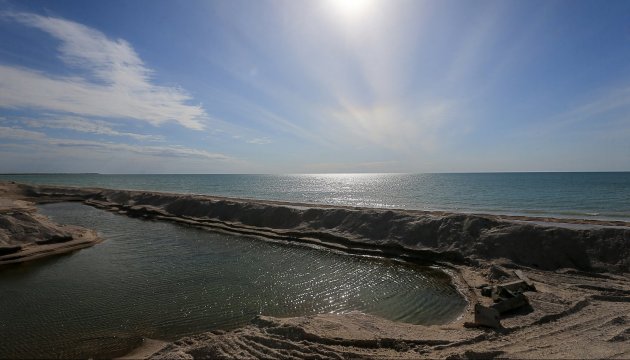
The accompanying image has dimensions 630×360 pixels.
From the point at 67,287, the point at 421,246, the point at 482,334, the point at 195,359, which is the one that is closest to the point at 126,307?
the point at 67,287

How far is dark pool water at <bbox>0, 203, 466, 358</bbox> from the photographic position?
10180 millimetres

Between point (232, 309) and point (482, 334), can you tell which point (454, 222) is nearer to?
point (482, 334)

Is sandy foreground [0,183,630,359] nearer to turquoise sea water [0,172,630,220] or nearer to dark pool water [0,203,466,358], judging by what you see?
dark pool water [0,203,466,358]

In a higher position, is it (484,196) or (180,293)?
(484,196)

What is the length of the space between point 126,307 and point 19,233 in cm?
1415

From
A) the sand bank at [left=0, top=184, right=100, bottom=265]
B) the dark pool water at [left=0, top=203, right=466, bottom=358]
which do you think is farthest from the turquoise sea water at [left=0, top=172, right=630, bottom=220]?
the sand bank at [left=0, top=184, right=100, bottom=265]

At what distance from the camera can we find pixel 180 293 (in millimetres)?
13484

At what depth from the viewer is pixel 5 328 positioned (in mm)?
10281

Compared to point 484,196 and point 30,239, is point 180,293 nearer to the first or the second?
point 30,239

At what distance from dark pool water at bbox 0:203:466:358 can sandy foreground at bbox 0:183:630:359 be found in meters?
1.24

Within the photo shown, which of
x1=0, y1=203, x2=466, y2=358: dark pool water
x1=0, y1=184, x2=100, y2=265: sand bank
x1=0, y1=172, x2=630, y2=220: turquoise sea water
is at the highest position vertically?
x1=0, y1=172, x2=630, y2=220: turquoise sea water

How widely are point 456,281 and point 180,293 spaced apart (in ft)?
39.8

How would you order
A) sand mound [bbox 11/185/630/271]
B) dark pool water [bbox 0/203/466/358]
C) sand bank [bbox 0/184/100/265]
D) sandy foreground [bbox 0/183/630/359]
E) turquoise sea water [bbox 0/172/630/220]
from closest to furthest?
1. sandy foreground [bbox 0/183/630/359]
2. dark pool water [bbox 0/203/466/358]
3. sand mound [bbox 11/185/630/271]
4. sand bank [bbox 0/184/100/265]
5. turquoise sea water [bbox 0/172/630/220]

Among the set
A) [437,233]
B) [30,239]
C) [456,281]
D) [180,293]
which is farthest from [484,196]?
[30,239]
